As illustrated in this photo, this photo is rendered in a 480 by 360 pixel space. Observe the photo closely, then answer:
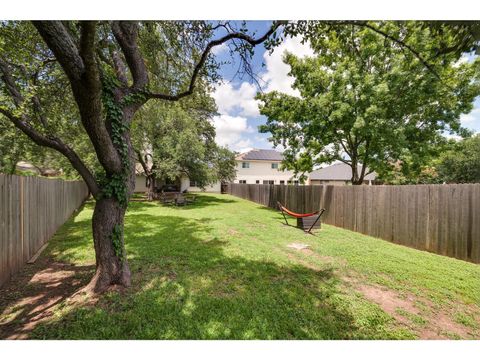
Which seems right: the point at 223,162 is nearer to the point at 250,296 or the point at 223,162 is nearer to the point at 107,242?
the point at 107,242

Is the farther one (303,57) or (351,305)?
(303,57)

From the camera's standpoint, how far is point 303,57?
12711 millimetres

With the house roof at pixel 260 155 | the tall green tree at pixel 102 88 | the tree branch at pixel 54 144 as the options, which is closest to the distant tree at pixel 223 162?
the house roof at pixel 260 155

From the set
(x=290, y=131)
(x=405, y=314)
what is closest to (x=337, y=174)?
(x=290, y=131)

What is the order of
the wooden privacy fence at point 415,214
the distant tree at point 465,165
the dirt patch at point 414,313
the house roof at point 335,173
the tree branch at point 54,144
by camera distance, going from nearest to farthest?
the dirt patch at point 414,313
the tree branch at point 54,144
the wooden privacy fence at point 415,214
the distant tree at point 465,165
the house roof at point 335,173

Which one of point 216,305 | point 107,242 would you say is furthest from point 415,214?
point 107,242

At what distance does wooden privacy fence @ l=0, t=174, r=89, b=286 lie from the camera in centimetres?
395

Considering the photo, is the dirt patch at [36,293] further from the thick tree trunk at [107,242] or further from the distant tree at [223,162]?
the distant tree at [223,162]

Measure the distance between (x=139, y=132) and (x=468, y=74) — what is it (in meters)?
20.6

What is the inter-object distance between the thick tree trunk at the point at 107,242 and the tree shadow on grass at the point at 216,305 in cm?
31

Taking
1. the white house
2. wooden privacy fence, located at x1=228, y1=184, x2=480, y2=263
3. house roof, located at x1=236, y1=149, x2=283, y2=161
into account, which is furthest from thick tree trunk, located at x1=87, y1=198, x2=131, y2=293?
house roof, located at x1=236, y1=149, x2=283, y2=161

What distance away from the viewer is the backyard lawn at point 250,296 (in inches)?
113

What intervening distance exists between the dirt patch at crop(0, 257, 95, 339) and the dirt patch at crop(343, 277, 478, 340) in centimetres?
486

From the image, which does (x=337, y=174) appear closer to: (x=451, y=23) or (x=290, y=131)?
(x=290, y=131)
